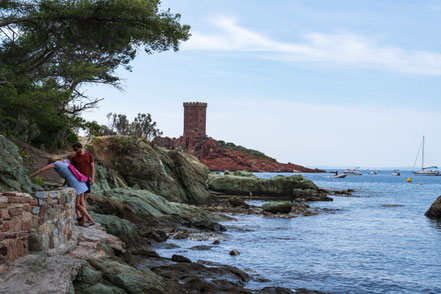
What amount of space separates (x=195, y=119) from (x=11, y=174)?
132 metres

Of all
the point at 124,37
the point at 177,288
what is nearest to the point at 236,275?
the point at 177,288

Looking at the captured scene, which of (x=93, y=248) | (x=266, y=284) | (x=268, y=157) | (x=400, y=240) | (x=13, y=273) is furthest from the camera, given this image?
(x=268, y=157)

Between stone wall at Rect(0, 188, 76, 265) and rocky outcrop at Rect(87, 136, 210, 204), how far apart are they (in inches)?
720

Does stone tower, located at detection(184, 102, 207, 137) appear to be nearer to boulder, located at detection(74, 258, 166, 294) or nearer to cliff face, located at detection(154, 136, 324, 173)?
cliff face, located at detection(154, 136, 324, 173)

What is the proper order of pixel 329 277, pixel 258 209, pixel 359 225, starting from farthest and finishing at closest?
1. pixel 258 209
2. pixel 359 225
3. pixel 329 277

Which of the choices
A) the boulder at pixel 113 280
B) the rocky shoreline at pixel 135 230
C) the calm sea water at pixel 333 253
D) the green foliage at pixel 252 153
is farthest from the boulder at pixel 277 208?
the green foliage at pixel 252 153

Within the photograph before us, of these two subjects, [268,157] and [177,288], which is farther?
[268,157]

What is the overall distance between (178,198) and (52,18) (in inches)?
→ 778

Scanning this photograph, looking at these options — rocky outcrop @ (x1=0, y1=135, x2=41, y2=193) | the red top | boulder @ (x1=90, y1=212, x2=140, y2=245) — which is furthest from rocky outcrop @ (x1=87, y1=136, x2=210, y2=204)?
the red top

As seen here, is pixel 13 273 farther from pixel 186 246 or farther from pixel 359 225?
pixel 359 225

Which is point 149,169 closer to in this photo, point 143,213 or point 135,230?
point 143,213

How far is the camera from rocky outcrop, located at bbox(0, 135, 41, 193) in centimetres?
1438

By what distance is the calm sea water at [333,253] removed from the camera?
1438 cm

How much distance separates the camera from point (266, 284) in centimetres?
1351
